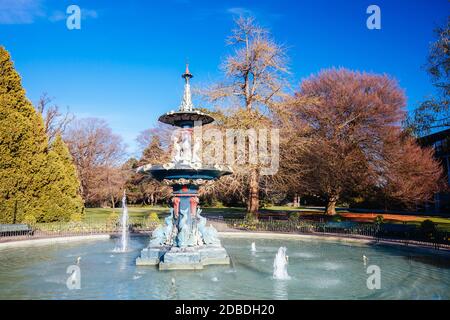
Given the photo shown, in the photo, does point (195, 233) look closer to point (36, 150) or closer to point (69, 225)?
point (69, 225)

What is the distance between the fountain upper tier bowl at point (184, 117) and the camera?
1362 cm

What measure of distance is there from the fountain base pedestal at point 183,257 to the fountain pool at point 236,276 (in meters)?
0.39

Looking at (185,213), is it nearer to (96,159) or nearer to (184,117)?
(184,117)

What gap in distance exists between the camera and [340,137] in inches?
1377

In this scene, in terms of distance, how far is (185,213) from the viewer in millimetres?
13469

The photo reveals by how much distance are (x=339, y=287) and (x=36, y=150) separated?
82.9 feet

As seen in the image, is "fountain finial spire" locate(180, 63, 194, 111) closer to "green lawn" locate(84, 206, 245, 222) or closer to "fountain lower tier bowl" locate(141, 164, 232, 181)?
"fountain lower tier bowl" locate(141, 164, 232, 181)

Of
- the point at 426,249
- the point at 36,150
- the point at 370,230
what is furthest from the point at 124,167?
the point at 426,249

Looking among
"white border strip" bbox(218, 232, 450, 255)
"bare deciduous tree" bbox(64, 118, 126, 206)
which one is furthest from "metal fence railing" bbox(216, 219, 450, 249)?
"bare deciduous tree" bbox(64, 118, 126, 206)

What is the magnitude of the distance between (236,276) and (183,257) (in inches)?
86.6

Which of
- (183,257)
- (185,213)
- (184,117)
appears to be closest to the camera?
(183,257)

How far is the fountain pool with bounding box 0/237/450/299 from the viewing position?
935 centimetres

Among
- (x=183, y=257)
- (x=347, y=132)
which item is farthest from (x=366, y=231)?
(x=347, y=132)

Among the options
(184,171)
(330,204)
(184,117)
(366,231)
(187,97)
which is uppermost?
(187,97)
